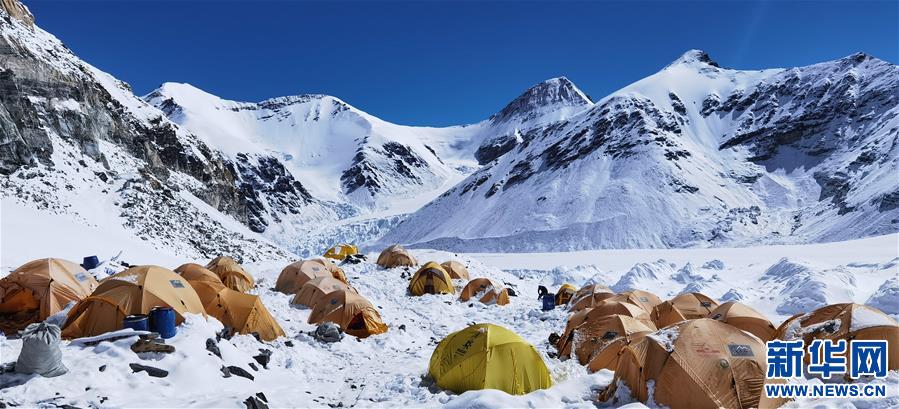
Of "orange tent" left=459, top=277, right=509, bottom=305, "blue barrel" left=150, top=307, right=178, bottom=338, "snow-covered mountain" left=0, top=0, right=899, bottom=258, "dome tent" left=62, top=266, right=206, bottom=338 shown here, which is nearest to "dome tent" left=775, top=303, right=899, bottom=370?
"blue barrel" left=150, top=307, right=178, bottom=338

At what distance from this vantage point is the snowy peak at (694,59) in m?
156

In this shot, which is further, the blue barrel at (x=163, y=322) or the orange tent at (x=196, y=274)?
the orange tent at (x=196, y=274)

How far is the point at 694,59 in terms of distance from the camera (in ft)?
527

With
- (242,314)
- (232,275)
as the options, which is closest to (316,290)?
(242,314)

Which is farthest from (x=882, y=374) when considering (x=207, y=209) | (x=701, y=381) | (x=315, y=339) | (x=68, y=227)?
(x=207, y=209)

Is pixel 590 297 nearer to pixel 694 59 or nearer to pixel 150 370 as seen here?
pixel 150 370

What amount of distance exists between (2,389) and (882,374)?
15362 mm

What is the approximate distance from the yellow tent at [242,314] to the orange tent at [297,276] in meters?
7.16

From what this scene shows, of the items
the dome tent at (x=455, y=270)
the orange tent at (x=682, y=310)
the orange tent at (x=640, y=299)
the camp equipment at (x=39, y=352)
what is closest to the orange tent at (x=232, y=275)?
the dome tent at (x=455, y=270)

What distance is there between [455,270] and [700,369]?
20555 millimetres

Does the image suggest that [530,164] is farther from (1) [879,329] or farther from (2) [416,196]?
(1) [879,329]

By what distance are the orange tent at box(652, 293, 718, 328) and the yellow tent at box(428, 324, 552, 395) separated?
8274mm

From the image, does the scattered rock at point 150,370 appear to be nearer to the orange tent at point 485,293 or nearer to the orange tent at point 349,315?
the orange tent at point 349,315

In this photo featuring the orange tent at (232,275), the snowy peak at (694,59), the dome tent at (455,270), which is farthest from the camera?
the snowy peak at (694,59)
